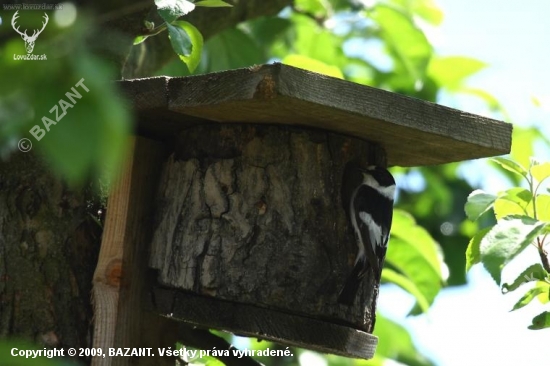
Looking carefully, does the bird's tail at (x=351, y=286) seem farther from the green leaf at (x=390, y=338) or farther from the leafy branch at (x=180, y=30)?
the green leaf at (x=390, y=338)

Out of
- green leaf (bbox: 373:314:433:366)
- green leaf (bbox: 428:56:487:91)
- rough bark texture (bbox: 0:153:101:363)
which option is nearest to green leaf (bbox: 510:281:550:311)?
rough bark texture (bbox: 0:153:101:363)

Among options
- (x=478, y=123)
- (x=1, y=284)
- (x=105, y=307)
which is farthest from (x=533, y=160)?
(x=1, y=284)

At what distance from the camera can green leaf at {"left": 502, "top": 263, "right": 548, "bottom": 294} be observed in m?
2.03

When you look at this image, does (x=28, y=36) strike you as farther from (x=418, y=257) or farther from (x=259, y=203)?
(x=418, y=257)

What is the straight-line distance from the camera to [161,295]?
263cm

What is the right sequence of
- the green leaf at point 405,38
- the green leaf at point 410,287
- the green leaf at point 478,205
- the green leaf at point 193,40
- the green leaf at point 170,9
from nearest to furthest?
the green leaf at point 170,9 < the green leaf at point 478,205 < the green leaf at point 193,40 < the green leaf at point 410,287 < the green leaf at point 405,38

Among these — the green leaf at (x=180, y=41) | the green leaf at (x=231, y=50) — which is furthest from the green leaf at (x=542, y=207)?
the green leaf at (x=231, y=50)

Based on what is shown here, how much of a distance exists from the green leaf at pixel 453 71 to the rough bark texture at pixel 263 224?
2.44m

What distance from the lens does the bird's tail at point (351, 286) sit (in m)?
2.59

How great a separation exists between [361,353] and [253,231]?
1.73ft

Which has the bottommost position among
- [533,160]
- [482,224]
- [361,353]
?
[361,353]

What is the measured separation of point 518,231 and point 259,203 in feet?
2.78

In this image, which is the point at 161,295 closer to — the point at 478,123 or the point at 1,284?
the point at 1,284

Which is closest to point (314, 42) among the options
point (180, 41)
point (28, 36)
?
point (180, 41)
